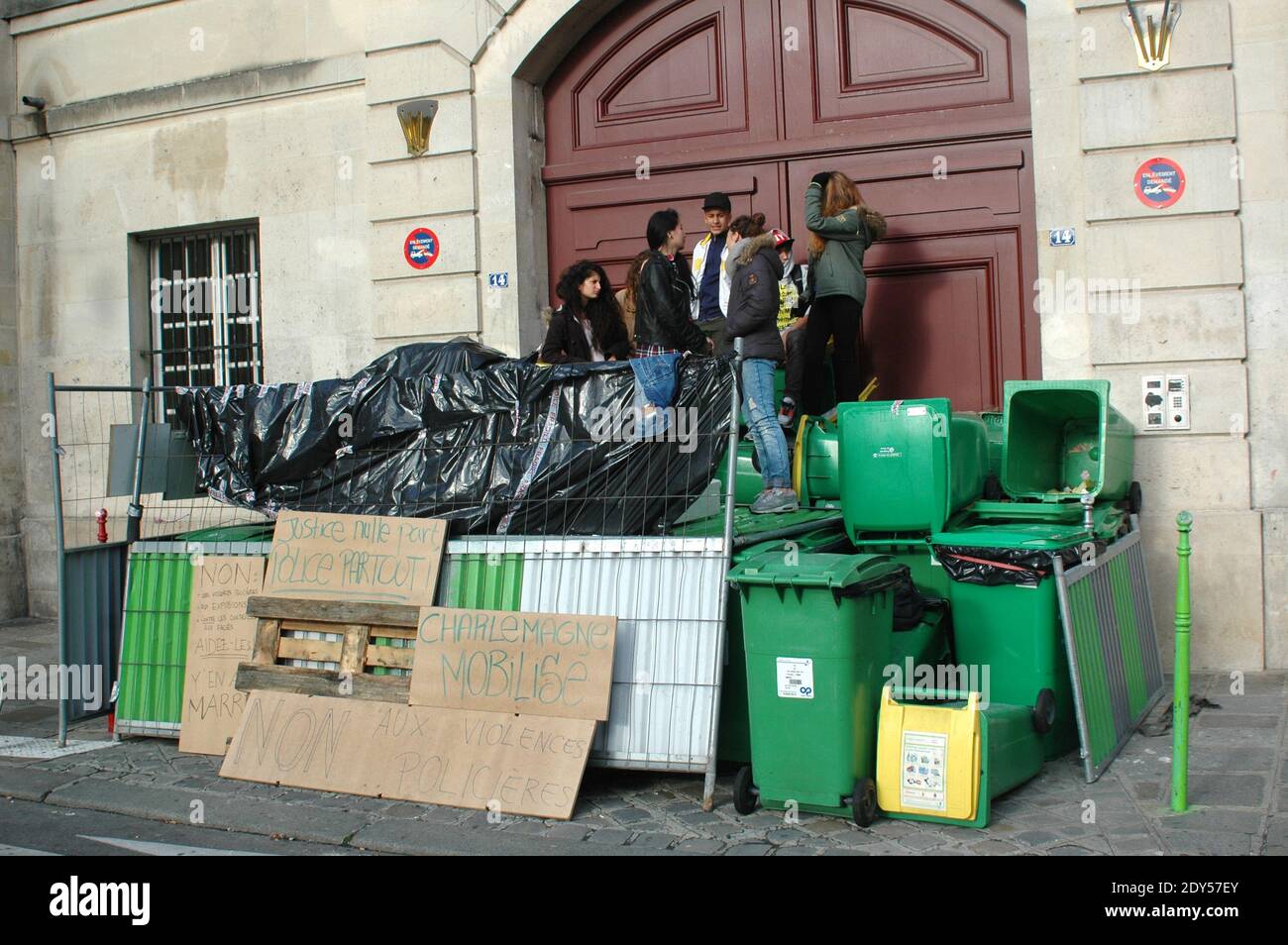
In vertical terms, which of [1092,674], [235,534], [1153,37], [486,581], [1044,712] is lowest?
[1044,712]

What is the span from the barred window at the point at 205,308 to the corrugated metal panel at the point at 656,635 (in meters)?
6.03

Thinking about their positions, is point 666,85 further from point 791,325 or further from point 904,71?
point 791,325

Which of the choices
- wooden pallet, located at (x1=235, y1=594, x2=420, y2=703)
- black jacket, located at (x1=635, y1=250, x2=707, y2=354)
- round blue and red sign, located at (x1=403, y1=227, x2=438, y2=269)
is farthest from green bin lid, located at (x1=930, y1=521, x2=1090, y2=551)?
round blue and red sign, located at (x1=403, y1=227, x2=438, y2=269)

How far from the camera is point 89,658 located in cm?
737

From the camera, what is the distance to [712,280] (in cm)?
858

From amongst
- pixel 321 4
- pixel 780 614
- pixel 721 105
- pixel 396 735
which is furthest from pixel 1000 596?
pixel 321 4

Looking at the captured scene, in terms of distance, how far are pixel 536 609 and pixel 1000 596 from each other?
7.40ft

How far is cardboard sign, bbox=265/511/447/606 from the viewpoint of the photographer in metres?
6.43

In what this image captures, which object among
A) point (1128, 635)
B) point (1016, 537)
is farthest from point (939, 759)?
point (1128, 635)

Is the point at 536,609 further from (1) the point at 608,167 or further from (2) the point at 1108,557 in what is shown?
(1) the point at 608,167

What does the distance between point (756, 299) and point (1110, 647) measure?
9.07 feet

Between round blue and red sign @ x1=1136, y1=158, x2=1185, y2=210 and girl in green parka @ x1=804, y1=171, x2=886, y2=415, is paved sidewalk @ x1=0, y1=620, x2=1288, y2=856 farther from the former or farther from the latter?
round blue and red sign @ x1=1136, y1=158, x2=1185, y2=210

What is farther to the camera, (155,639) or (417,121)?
(417,121)

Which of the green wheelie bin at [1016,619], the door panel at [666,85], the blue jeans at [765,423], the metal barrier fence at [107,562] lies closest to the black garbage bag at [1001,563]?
the green wheelie bin at [1016,619]
